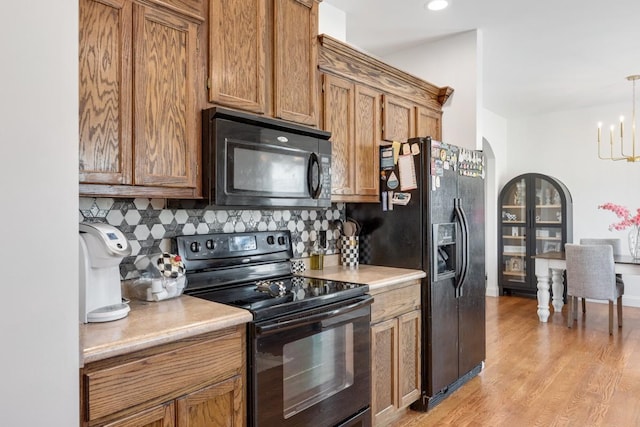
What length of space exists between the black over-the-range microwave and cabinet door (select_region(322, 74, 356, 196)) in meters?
0.20

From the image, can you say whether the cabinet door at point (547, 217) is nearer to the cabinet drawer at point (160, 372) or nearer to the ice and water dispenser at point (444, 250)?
the ice and water dispenser at point (444, 250)

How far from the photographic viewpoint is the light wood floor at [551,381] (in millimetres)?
2637

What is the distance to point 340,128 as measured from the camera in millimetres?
2619

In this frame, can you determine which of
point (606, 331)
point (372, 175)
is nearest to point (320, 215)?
point (372, 175)

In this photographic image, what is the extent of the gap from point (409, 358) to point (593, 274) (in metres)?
2.93

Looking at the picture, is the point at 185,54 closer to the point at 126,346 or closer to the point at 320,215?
the point at 126,346

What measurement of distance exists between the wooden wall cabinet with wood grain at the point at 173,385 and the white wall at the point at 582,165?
19.4 feet

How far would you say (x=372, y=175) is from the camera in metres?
2.84

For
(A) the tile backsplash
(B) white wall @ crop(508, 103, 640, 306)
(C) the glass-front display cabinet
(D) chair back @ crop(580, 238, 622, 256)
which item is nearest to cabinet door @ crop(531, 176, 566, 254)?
(C) the glass-front display cabinet

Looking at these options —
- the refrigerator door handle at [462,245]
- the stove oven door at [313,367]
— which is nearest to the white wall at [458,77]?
the refrigerator door handle at [462,245]

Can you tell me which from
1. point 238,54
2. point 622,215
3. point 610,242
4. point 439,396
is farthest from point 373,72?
point 610,242

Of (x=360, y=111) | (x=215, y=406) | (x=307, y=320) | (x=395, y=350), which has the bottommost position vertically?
(x=395, y=350)

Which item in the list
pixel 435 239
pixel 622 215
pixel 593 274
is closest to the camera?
pixel 435 239

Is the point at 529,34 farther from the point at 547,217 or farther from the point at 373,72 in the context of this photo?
the point at 547,217
